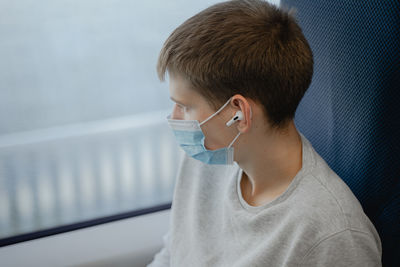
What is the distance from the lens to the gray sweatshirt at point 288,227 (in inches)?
33.2

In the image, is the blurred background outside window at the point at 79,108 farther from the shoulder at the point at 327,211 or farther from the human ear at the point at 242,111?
the shoulder at the point at 327,211

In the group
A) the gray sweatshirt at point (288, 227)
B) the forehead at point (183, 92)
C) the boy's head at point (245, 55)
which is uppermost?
the boy's head at point (245, 55)

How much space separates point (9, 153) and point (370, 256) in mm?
1071

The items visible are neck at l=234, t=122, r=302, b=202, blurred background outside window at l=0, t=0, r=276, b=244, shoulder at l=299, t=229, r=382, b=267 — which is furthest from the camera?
blurred background outside window at l=0, t=0, r=276, b=244

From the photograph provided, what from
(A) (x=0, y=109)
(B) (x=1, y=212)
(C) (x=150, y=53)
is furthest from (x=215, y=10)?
(B) (x=1, y=212)

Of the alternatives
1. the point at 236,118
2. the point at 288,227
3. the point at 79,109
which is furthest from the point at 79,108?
the point at 288,227

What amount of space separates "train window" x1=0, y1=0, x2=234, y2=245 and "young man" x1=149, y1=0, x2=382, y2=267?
54 cm

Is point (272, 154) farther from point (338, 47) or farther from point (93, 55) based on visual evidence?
point (93, 55)

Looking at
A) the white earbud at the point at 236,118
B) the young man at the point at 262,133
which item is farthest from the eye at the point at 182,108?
the white earbud at the point at 236,118

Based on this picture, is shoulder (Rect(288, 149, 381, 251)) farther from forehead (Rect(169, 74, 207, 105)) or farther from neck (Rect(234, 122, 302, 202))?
forehead (Rect(169, 74, 207, 105))

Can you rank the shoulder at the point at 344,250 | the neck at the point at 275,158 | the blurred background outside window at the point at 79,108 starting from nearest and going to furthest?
1. the shoulder at the point at 344,250
2. the neck at the point at 275,158
3. the blurred background outside window at the point at 79,108

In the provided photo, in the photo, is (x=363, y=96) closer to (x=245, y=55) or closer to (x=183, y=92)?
(x=245, y=55)

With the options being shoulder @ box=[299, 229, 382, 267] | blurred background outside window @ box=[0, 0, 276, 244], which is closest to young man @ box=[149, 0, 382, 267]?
shoulder @ box=[299, 229, 382, 267]

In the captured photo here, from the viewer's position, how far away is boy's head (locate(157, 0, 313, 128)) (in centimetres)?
87
